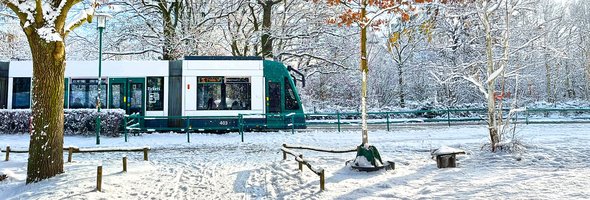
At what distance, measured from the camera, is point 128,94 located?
55.8ft

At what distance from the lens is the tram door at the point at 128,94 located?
55.6 feet

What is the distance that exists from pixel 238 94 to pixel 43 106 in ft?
31.5

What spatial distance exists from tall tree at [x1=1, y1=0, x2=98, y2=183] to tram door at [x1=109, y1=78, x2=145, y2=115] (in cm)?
905

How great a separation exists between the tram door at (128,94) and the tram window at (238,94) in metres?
3.57

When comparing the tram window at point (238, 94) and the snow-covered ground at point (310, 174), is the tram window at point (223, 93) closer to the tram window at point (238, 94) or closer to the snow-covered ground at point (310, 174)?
the tram window at point (238, 94)

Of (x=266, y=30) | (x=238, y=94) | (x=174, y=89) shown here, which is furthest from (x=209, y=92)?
(x=266, y=30)

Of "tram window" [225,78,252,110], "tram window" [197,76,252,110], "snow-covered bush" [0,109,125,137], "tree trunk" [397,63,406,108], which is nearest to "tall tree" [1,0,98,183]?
"snow-covered bush" [0,109,125,137]

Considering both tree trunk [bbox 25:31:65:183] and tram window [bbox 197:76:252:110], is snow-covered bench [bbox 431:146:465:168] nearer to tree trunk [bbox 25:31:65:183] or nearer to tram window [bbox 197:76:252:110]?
tree trunk [bbox 25:31:65:183]

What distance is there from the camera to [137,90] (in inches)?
670

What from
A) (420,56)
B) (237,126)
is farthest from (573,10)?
(237,126)

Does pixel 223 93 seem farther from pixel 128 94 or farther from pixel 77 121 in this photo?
pixel 77 121

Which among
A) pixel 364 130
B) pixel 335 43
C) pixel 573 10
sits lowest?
pixel 364 130

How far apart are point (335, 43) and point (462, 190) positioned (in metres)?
19.5

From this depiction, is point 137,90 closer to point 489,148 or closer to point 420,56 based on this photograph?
point 489,148
